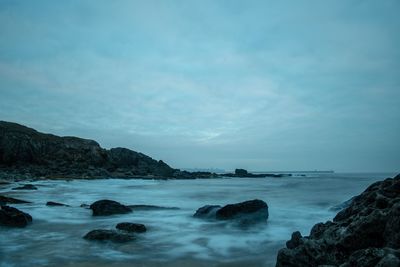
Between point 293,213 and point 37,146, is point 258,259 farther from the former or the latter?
point 37,146

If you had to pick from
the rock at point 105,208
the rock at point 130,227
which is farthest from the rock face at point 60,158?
the rock at point 130,227

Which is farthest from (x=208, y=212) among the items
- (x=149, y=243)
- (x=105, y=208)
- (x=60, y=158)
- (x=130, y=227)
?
(x=60, y=158)

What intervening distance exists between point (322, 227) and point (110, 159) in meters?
59.7

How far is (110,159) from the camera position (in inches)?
2494

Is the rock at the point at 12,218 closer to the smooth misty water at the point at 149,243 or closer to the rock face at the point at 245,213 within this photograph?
Answer: the smooth misty water at the point at 149,243

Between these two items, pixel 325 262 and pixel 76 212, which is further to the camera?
pixel 76 212

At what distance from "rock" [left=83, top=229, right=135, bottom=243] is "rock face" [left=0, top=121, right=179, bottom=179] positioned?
33.7 m

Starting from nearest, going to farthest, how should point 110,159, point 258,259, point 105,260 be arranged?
point 105,260
point 258,259
point 110,159

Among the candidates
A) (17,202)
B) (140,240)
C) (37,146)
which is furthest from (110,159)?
(140,240)

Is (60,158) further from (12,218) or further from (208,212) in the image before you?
(12,218)

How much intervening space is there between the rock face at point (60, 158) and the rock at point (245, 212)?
32.3 meters

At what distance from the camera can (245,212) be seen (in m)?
12.4

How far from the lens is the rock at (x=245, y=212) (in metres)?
12.3

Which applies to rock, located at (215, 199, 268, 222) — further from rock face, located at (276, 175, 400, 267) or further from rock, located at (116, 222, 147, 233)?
rock face, located at (276, 175, 400, 267)
